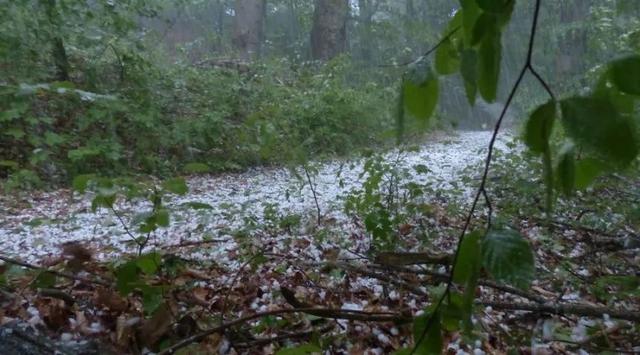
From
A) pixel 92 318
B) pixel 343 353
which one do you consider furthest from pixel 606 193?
pixel 92 318

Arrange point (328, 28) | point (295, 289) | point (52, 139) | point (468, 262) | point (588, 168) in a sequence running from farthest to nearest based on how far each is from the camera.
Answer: point (328, 28) → point (52, 139) → point (295, 289) → point (588, 168) → point (468, 262)

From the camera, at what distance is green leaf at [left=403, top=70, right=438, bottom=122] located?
1.96 feet

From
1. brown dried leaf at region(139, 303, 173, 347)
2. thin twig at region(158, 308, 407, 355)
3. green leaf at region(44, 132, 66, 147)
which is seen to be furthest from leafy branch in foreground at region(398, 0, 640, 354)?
green leaf at region(44, 132, 66, 147)

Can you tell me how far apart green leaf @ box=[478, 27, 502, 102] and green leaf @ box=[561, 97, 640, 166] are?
0.09 m

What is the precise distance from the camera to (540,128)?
0.43 meters

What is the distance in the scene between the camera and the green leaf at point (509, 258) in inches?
17.6

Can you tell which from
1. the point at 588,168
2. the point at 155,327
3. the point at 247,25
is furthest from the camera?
the point at 247,25

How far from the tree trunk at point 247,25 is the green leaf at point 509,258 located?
9325 millimetres

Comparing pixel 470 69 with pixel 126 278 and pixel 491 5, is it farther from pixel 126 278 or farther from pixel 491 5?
pixel 126 278

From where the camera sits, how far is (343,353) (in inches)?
52.1

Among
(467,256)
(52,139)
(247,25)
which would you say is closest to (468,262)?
(467,256)

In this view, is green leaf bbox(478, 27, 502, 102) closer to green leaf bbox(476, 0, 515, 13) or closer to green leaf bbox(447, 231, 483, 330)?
green leaf bbox(476, 0, 515, 13)

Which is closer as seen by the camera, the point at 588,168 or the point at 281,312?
the point at 588,168

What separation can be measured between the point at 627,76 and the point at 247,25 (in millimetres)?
9622
